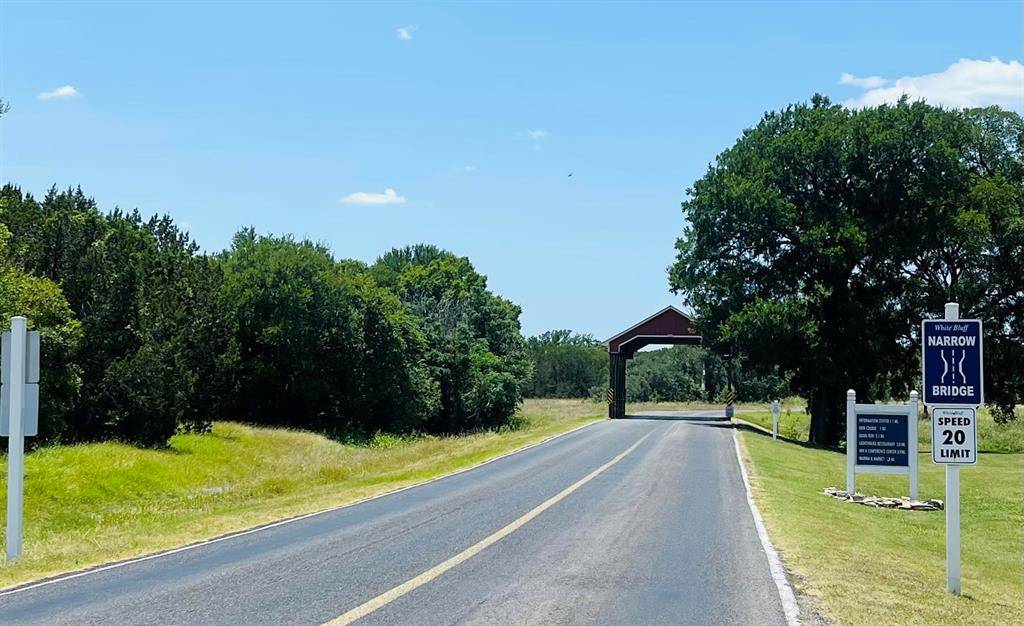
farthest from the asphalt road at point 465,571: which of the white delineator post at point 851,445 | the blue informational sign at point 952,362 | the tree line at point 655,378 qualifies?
the tree line at point 655,378

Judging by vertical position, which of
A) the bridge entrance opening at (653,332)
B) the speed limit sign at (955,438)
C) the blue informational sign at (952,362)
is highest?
the bridge entrance opening at (653,332)

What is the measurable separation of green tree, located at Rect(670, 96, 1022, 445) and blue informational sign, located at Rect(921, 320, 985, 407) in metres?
31.9

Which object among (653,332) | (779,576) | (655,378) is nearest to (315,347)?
(653,332)

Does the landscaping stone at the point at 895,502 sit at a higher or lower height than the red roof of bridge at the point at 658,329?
lower

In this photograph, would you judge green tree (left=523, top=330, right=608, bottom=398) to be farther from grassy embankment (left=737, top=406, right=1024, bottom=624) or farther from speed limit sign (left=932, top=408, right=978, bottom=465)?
speed limit sign (left=932, top=408, right=978, bottom=465)

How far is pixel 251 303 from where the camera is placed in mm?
56031

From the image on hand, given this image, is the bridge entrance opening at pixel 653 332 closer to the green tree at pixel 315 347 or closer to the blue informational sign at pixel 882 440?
the green tree at pixel 315 347

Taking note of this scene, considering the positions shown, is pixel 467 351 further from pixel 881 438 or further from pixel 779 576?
pixel 779 576

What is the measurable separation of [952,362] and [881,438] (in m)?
12.1

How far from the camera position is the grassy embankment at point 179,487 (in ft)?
43.8

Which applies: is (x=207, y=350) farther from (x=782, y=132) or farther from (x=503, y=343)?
(x=503, y=343)

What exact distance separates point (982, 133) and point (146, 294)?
133 feet

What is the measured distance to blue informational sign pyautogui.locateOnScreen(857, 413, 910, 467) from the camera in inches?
836

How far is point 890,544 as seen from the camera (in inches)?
574
